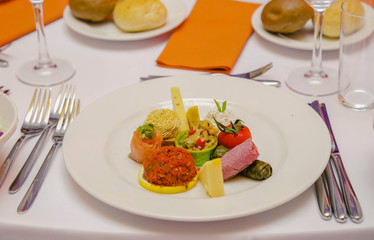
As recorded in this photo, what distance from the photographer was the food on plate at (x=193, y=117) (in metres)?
1.20

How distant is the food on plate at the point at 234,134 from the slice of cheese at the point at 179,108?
0.12m

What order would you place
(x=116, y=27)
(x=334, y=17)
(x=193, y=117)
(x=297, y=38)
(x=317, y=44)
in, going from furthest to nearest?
(x=116, y=27) → (x=297, y=38) → (x=334, y=17) → (x=317, y=44) → (x=193, y=117)

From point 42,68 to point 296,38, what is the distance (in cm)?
85

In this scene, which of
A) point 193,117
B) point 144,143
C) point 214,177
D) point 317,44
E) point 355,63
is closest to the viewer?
point 214,177

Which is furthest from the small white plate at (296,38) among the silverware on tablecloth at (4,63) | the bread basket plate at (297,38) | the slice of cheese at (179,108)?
the silverware on tablecloth at (4,63)

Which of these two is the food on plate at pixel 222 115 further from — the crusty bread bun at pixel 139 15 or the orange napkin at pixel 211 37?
the crusty bread bun at pixel 139 15

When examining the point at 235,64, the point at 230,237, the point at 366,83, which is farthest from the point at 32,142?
the point at 366,83

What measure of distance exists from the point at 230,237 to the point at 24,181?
1.53 feet

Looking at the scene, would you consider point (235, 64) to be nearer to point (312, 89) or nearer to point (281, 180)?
point (312, 89)

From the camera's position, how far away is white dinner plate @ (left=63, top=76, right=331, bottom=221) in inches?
36.0

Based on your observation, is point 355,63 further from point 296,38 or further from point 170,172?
point 170,172

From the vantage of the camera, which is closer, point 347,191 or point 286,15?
point 347,191

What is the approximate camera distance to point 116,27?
6.02 feet

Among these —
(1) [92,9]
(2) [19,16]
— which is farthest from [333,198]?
(2) [19,16]
